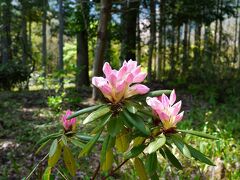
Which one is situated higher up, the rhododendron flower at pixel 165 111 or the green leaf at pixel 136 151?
the rhododendron flower at pixel 165 111

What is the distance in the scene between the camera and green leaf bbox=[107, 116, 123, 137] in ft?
4.42

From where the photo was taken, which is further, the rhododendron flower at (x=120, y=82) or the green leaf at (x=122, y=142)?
the green leaf at (x=122, y=142)

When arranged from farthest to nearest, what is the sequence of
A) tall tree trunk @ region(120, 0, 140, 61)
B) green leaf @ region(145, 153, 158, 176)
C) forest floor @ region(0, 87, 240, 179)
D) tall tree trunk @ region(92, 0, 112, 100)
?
1. tall tree trunk @ region(120, 0, 140, 61)
2. tall tree trunk @ region(92, 0, 112, 100)
3. forest floor @ region(0, 87, 240, 179)
4. green leaf @ region(145, 153, 158, 176)

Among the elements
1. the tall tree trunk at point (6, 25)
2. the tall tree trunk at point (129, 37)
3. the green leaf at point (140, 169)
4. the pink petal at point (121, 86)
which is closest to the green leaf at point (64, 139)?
the green leaf at point (140, 169)

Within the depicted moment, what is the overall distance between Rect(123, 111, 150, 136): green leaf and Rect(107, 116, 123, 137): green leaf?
0.14 feet

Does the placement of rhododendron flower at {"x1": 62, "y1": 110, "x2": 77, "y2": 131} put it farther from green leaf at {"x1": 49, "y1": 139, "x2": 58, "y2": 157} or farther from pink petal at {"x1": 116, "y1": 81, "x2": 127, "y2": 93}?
pink petal at {"x1": 116, "y1": 81, "x2": 127, "y2": 93}

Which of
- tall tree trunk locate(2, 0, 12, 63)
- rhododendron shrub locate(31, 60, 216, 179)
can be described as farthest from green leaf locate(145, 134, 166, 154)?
tall tree trunk locate(2, 0, 12, 63)

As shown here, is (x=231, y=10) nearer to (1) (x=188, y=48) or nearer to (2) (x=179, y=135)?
(1) (x=188, y=48)

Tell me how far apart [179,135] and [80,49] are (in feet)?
34.3

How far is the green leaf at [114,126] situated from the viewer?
4.42 ft

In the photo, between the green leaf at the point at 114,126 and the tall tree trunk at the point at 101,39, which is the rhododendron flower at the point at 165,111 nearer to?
the green leaf at the point at 114,126

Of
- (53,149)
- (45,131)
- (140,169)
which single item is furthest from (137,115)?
(45,131)

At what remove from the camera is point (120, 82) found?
1345 mm

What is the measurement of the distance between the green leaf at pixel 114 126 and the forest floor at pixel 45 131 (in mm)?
810
